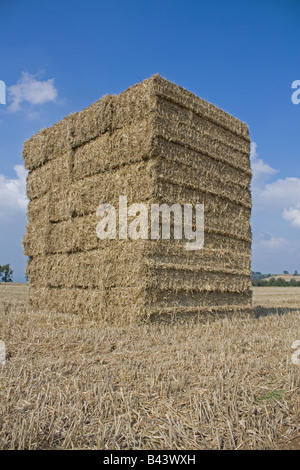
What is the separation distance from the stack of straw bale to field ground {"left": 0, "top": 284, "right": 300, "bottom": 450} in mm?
1397

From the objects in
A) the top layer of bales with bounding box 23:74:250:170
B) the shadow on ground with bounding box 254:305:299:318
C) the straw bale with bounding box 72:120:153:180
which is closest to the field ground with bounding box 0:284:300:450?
the straw bale with bounding box 72:120:153:180

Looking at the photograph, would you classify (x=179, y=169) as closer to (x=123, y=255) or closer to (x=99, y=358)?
(x=123, y=255)

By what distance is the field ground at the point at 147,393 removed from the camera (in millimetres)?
2771

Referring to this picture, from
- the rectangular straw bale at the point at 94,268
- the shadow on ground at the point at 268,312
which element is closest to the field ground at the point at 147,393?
the rectangular straw bale at the point at 94,268

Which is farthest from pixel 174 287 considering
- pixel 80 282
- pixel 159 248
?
pixel 80 282

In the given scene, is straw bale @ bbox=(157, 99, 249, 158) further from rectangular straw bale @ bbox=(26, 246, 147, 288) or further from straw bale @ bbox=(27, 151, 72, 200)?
straw bale @ bbox=(27, 151, 72, 200)

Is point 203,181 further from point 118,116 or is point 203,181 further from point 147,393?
point 147,393

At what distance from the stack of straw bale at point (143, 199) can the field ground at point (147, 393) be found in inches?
55.0

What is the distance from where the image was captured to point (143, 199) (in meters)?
6.65

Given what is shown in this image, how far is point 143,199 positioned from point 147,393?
374 cm

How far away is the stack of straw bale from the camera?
6.70 meters

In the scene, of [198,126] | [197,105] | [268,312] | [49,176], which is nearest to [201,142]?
[198,126]

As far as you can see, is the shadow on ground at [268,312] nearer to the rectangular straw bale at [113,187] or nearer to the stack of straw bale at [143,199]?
the stack of straw bale at [143,199]

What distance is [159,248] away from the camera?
663 cm
